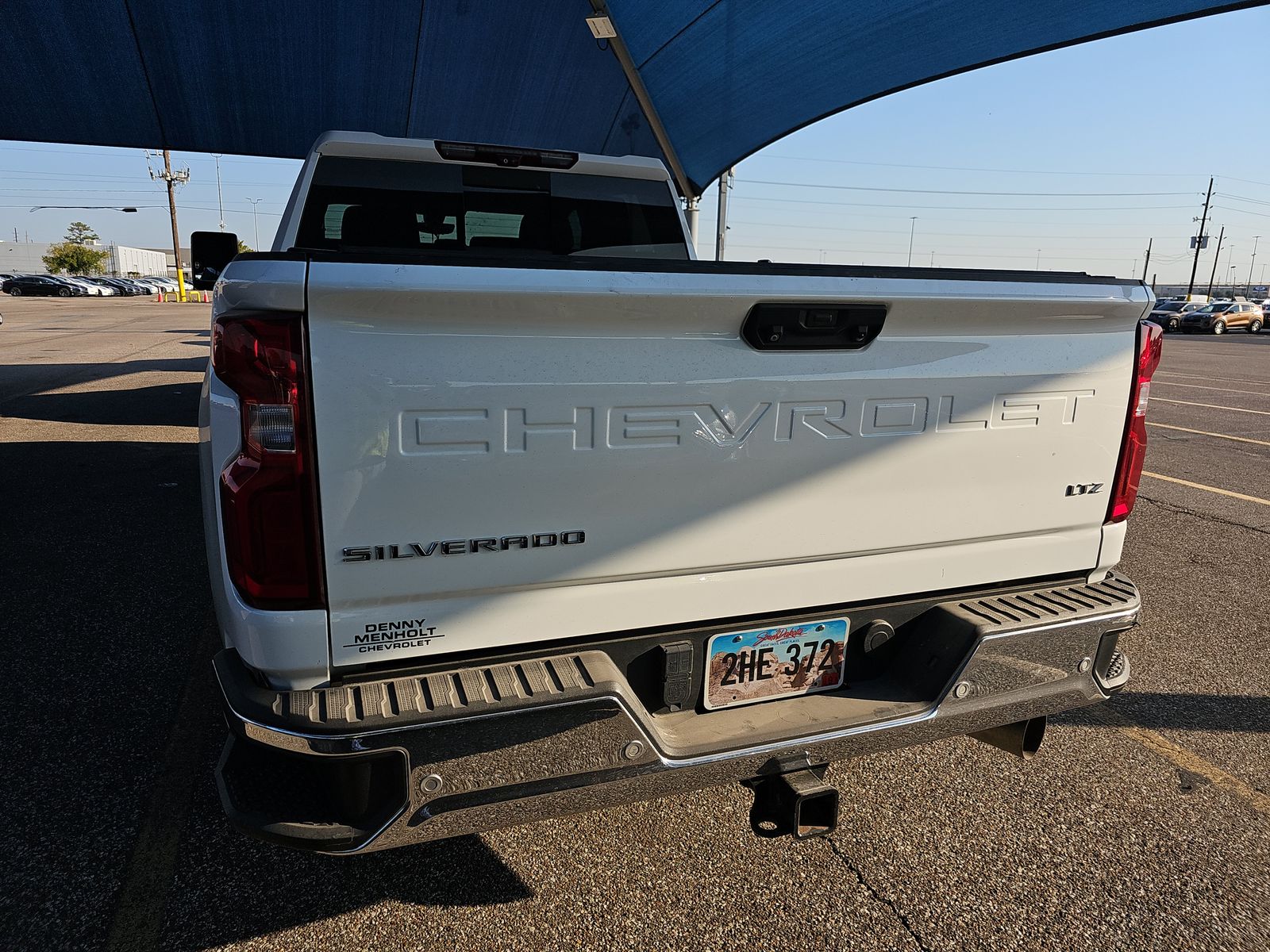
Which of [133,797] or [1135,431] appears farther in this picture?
[133,797]

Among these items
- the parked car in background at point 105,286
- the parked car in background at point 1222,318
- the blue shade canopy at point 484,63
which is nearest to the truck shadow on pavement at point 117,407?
the blue shade canopy at point 484,63

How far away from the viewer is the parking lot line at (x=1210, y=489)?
Result: 6664 mm

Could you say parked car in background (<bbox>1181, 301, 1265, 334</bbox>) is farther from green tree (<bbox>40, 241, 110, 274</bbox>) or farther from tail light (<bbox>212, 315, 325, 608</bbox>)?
green tree (<bbox>40, 241, 110, 274</bbox>)

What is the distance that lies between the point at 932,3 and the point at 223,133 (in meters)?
8.27

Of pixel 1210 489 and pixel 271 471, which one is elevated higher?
pixel 271 471

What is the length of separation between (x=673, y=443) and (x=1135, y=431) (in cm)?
143

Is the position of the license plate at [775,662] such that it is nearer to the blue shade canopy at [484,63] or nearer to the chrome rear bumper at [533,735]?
the chrome rear bumper at [533,735]

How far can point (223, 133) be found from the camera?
986 centimetres

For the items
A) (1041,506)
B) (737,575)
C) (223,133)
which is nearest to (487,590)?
(737,575)

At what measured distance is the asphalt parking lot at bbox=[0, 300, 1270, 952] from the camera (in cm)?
213

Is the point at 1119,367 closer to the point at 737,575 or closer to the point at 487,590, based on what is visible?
the point at 737,575

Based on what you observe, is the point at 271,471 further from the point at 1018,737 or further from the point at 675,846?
the point at 1018,737

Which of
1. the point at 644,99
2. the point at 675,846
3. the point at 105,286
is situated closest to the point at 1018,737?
the point at 675,846

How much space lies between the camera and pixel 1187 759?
2982mm
